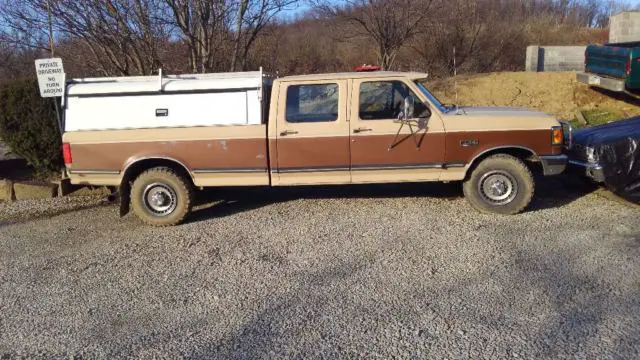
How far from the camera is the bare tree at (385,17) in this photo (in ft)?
46.4

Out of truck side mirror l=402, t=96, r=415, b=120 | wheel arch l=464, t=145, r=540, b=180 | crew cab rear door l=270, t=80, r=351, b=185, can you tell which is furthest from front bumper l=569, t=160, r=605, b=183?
crew cab rear door l=270, t=80, r=351, b=185

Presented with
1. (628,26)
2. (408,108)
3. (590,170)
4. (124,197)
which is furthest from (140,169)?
(628,26)

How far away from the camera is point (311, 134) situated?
6.55 meters

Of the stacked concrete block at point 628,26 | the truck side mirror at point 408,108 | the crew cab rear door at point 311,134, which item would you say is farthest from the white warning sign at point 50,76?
the stacked concrete block at point 628,26

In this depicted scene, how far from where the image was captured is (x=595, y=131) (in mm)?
7465

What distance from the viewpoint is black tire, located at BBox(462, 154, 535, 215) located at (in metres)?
Answer: 6.47

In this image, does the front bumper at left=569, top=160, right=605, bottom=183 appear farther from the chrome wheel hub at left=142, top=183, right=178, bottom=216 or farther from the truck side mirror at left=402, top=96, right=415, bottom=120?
the chrome wheel hub at left=142, top=183, right=178, bottom=216

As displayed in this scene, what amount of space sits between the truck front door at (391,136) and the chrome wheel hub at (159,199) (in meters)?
2.35

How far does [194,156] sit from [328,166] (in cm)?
169

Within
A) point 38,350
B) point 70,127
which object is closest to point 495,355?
point 38,350

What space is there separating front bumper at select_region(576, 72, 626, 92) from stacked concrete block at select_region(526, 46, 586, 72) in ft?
16.4

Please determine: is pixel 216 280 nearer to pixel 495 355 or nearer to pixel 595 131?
pixel 495 355

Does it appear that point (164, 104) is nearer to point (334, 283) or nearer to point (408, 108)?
point (408, 108)

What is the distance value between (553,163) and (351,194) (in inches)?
110
